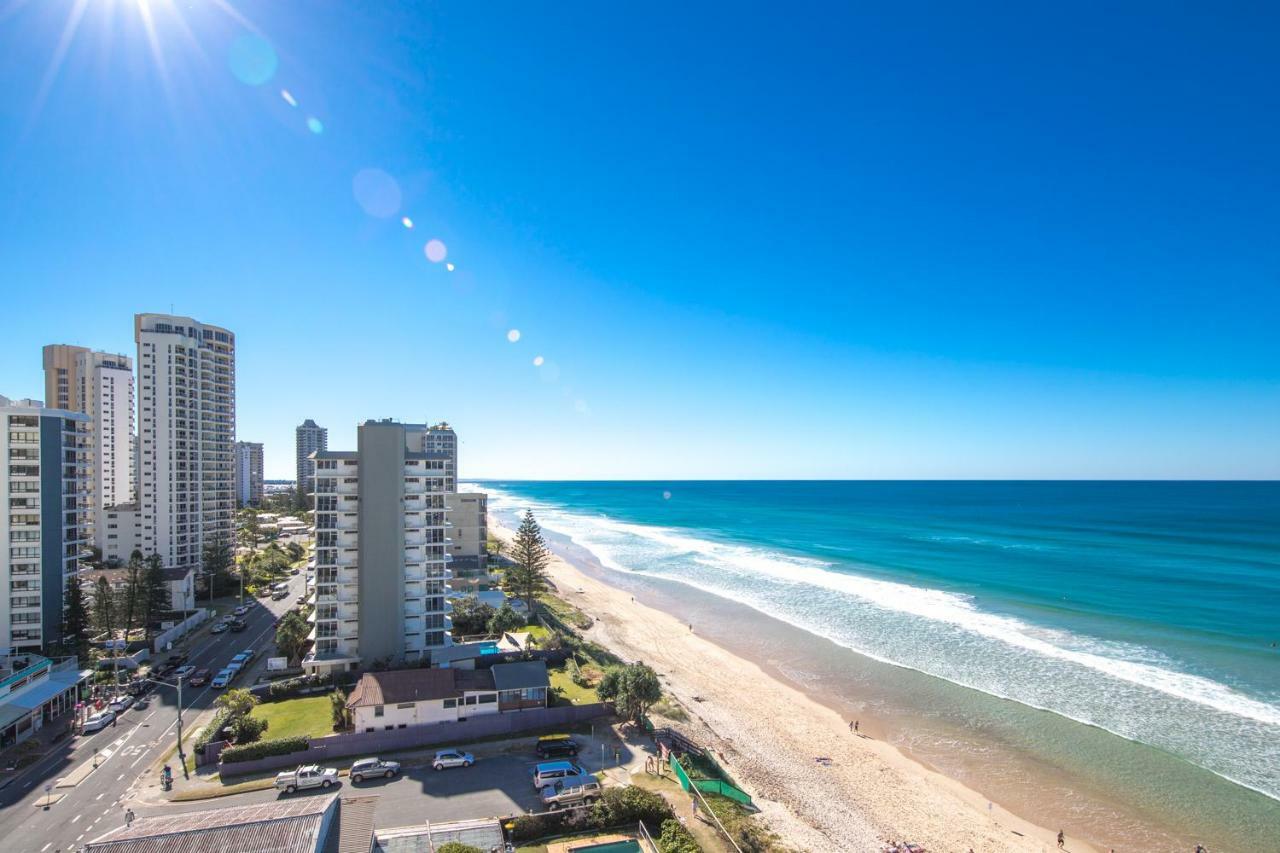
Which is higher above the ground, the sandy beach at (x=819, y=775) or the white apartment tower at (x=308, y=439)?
the white apartment tower at (x=308, y=439)

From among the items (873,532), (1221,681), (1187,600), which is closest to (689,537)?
(873,532)

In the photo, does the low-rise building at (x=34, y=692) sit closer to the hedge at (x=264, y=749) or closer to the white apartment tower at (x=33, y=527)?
the white apartment tower at (x=33, y=527)

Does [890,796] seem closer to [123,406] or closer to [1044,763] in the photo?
[1044,763]

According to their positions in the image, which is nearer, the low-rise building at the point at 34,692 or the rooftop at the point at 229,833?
the rooftop at the point at 229,833

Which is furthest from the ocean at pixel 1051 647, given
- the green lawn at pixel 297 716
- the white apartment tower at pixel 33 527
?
the white apartment tower at pixel 33 527

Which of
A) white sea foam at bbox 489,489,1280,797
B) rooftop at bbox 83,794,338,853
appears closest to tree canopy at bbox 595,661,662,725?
rooftop at bbox 83,794,338,853

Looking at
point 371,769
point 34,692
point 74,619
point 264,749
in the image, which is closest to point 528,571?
point 371,769

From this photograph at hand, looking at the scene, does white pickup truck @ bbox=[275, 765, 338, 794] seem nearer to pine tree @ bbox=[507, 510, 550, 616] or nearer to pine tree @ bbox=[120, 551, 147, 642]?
pine tree @ bbox=[507, 510, 550, 616]
